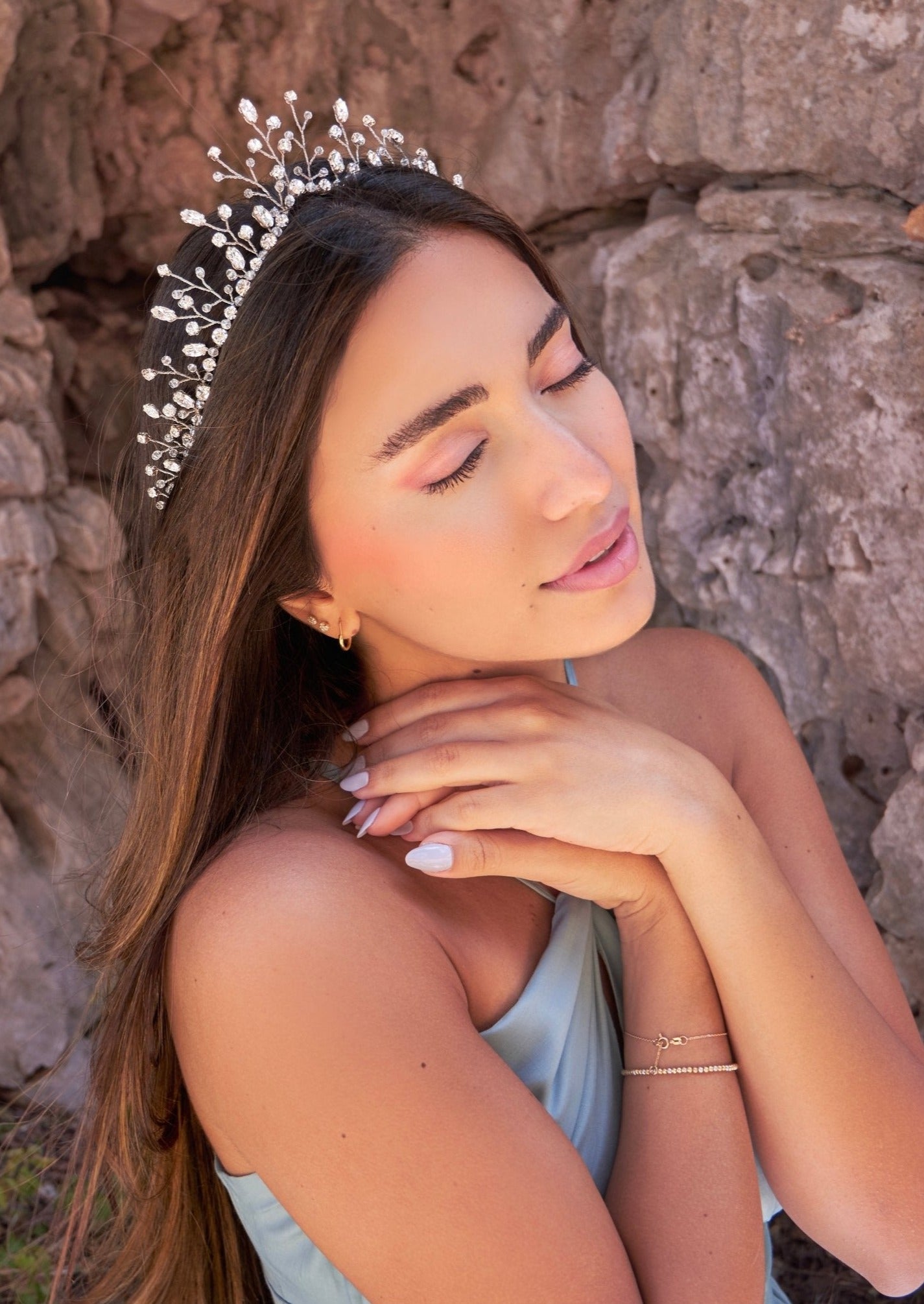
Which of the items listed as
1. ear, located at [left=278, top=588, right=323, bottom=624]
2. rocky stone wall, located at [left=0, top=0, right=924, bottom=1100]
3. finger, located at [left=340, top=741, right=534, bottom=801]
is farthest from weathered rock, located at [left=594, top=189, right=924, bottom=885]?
ear, located at [left=278, top=588, right=323, bottom=624]

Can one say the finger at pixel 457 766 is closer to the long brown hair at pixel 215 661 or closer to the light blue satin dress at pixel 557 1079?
the long brown hair at pixel 215 661

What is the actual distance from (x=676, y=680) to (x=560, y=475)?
76cm

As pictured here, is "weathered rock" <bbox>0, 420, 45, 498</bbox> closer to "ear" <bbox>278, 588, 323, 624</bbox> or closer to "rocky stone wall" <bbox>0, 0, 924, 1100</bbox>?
"rocky stone wall" <bbox>0, 0, 924, 1100</bbox>

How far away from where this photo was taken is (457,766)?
1770 mm

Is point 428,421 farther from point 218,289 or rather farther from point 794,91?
point 794,91

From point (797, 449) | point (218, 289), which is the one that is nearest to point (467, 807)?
point (218, 289)

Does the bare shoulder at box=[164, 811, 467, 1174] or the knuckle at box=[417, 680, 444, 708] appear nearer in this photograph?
the bare shoulder at box=[164, 811, 467, 1174]

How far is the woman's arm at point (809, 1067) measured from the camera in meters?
1.74

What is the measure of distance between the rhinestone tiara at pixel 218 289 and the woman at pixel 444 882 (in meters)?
0.02

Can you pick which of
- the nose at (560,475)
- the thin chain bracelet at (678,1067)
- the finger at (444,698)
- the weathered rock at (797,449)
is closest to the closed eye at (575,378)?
the nose at (560,475)

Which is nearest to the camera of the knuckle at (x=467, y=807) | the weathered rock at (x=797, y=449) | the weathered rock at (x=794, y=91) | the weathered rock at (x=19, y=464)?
the knuckle at (x=467, y=807)

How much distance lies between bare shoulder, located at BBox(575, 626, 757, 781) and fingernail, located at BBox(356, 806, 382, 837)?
65cm

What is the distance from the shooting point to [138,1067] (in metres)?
1.94

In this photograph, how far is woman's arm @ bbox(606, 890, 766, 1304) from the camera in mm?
1630
